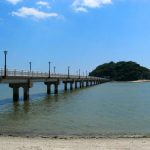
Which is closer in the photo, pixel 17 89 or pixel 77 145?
pixel 77 145

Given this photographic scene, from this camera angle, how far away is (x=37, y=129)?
25797mm

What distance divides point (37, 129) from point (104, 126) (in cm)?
463

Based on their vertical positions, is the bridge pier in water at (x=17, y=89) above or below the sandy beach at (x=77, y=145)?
above

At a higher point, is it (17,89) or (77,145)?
(17,89)

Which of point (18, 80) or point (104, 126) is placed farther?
point (18, 80)

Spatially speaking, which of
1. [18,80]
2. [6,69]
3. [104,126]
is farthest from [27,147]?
[18,80]

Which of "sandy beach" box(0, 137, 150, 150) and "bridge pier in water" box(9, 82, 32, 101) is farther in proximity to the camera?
"bridge pier in water" box(9, 82, 32, 101)

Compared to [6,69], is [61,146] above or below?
below

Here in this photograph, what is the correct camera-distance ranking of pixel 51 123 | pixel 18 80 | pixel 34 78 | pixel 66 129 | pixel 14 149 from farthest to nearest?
pixel 34 78 → pixel 18 80 → pixel 51 123 → pixel 66 129 → pixel 14 149

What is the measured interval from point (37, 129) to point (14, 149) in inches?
375

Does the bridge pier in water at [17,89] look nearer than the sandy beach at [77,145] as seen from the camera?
No

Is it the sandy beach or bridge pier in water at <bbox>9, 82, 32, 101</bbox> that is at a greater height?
bridge pier in water at <bbox>9, 82, 32, 101</bbox>

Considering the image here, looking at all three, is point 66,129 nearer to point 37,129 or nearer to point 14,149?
point 37,129

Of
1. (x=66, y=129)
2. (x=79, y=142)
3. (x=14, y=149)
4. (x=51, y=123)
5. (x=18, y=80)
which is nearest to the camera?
(x=14, y=149)
